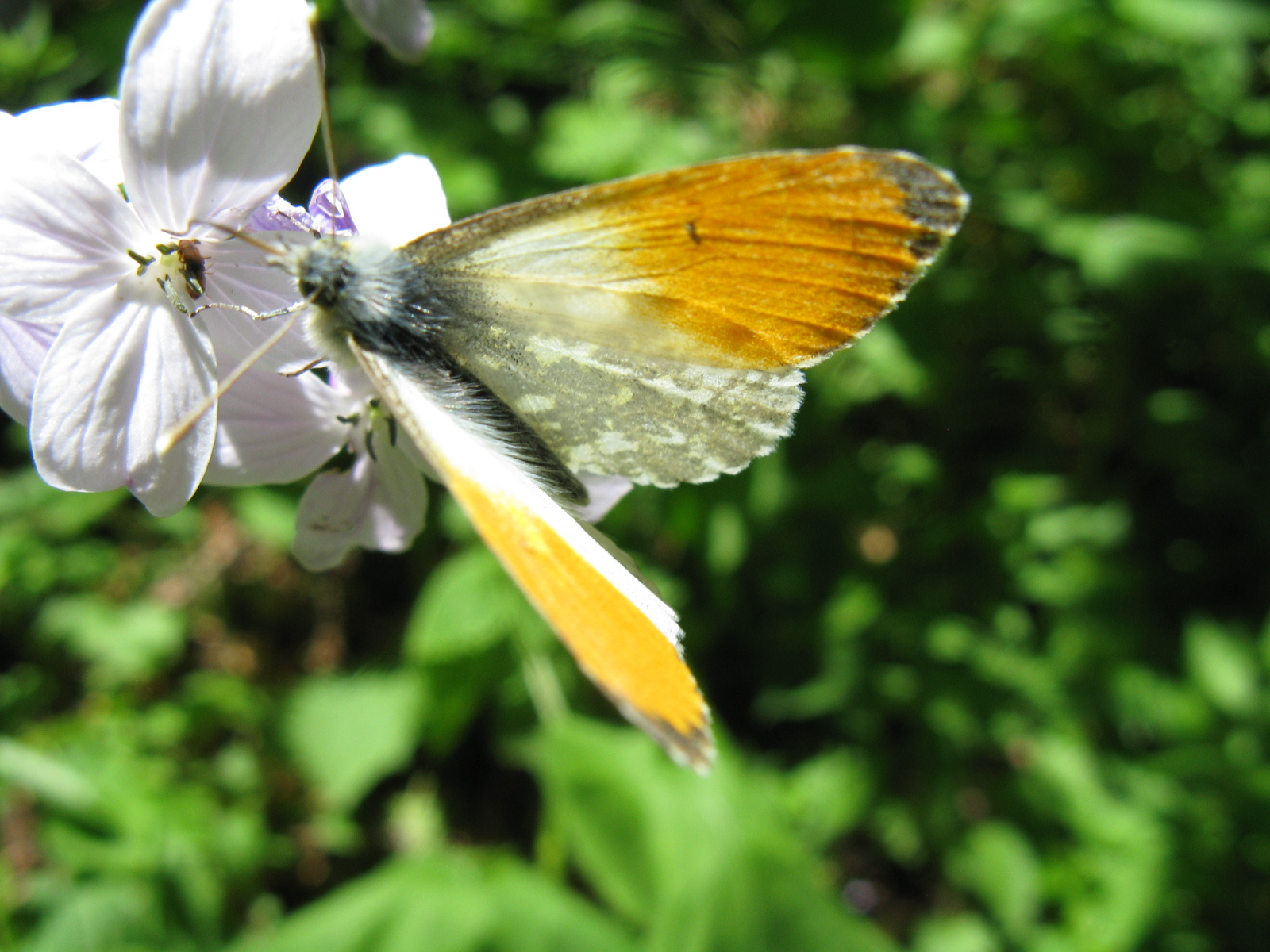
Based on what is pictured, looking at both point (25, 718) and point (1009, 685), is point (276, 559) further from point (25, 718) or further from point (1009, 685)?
point (1009, 685)

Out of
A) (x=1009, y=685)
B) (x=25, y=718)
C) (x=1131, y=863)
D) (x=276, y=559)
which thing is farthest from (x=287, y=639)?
(x=1131, y=863)

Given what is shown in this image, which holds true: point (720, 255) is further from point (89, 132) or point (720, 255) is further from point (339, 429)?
point (89, 132)

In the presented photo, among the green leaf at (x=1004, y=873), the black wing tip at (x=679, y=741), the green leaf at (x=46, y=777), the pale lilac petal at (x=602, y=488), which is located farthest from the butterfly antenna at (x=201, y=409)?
the green leaf at (x=1004, y=873)

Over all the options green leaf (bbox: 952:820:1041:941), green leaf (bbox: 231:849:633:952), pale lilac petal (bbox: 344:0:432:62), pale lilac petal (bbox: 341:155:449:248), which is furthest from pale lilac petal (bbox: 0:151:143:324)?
green leaf (bbox: 952:820:1041:941)

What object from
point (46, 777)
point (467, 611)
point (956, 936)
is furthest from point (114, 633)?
point (956, 936)

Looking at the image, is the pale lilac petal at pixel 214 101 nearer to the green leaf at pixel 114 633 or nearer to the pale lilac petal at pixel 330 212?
the pale lilac petal at pixel 330 212

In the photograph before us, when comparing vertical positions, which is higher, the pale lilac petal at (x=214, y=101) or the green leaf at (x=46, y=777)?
the pale lilac petal at (x=214, y=101)
